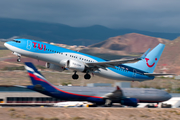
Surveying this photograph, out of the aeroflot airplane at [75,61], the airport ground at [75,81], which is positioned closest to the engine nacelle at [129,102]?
the aeroflot airplane at [75,61]

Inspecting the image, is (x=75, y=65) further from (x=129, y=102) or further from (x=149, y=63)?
(x=149, y=63)

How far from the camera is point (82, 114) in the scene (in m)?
34.5

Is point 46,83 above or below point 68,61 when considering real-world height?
below

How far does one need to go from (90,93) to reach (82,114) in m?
10.3

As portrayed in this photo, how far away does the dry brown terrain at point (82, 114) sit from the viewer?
106 feet

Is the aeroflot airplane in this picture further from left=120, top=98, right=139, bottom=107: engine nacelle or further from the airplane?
left=120, top=98, right=139, bottom=107: engine nacelle

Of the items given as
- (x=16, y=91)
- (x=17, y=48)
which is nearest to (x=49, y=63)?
(x=17, y=48)

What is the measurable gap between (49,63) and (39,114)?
12784 mm

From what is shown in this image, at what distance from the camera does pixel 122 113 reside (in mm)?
36344

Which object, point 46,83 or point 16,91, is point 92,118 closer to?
point 46,83

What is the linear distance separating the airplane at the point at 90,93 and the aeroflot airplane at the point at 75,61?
2.65 meters

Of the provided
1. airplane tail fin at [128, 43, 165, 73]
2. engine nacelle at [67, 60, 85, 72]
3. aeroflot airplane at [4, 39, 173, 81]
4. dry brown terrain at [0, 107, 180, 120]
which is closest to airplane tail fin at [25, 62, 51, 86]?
aeroflot airplane at [4, 39, 173, 81]

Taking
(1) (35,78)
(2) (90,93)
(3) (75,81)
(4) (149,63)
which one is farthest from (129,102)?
(3) (75,81)

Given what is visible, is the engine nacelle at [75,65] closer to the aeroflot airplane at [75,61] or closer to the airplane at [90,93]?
the aeroflot airplane at [75,61]
